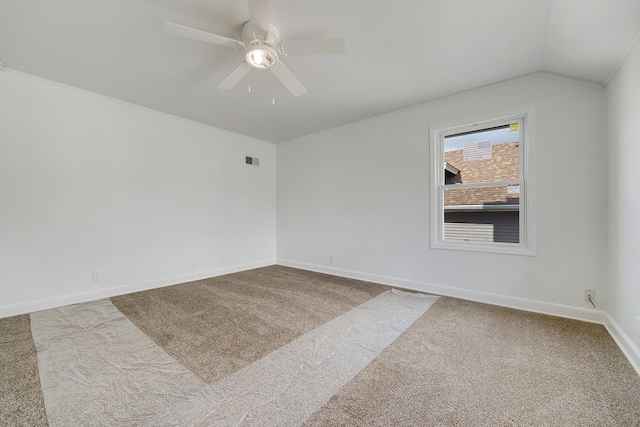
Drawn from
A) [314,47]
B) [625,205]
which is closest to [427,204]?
[625,205]

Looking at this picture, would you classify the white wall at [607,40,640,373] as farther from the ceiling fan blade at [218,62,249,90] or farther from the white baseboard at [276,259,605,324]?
the ceiling fan blade at [218,62,249,90]

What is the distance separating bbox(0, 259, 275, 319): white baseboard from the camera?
2627 mm

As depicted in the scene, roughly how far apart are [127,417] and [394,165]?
3.60 meters

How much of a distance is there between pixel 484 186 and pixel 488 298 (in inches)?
51.8

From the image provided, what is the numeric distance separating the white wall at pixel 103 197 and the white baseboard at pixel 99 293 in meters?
0.01

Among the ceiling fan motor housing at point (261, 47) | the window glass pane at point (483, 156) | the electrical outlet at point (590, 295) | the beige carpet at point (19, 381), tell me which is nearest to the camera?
the beige carpet at point (19, 381)

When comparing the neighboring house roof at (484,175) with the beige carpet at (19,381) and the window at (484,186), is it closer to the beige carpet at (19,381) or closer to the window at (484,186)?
the window at (484,186)

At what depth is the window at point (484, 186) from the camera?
2.79 metres

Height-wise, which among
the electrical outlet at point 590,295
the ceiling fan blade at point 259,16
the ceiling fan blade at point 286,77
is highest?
the ceiling fan blade at point 259,16

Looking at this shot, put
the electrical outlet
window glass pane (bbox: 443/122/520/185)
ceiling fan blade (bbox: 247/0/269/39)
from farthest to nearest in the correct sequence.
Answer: window glass pane (bbox: 443/122/520/185)
the electrical outlet
ceiling fan blade (bbox: 247/0/269/39)

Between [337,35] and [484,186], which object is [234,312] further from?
[484,186]

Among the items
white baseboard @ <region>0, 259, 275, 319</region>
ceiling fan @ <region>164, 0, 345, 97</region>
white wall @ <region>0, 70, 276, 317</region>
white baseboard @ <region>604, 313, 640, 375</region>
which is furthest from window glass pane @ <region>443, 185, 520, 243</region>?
white baseboard @ <region>0, 259, 275, 319</region>

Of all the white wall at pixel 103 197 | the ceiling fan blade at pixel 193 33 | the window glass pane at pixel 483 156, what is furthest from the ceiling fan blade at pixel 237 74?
the window glass pane at pixel 483 156

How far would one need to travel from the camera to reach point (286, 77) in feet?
7.14
